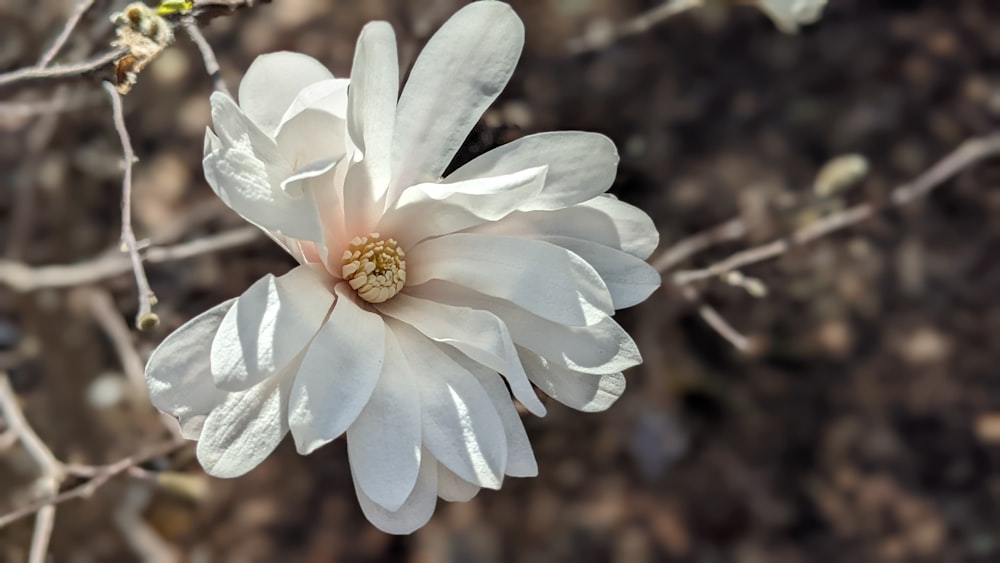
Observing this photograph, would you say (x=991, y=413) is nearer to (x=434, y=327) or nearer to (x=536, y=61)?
(x=536, y=61)

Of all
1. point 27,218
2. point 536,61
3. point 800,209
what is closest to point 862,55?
point 800,209

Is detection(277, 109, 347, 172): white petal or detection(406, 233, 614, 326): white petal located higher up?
detection(277, 109, 347, 172): white petal

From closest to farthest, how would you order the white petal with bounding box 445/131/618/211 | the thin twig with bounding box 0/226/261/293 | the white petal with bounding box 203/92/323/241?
the white petal with bounding box 203/92/323/241
the white petal with bounding box 445/131/618/211
the thin twig with bounding box 0/226/261/293

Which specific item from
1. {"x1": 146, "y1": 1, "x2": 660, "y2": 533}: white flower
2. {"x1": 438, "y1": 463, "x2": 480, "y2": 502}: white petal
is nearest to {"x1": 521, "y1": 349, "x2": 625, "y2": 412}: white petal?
{"x1": 146, "y1": 1, "x2": 660, "y2": 533}: white flower

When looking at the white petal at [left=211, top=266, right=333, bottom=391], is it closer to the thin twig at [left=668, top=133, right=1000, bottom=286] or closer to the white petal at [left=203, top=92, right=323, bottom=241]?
the white petal at [left=203, top=92, right=323, bottom=241]

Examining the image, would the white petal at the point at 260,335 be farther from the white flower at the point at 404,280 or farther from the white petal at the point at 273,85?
the white petal at the point at 273,85

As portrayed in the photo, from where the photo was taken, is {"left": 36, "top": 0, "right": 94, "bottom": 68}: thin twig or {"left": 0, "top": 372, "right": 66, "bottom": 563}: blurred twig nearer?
{"left": 36, "top": 0, "right": 94, "bottom": 68}: thin twig

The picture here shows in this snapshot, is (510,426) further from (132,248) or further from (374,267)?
(132,248)

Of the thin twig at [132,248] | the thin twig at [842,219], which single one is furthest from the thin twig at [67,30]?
the thin twig at [842,219]

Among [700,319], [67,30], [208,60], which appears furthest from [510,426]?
[700,319]

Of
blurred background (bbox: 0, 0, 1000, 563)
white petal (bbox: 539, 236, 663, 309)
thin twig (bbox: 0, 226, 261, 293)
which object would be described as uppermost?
white petal (bbox: 539, 236, 663, 309)
